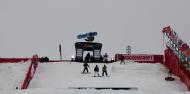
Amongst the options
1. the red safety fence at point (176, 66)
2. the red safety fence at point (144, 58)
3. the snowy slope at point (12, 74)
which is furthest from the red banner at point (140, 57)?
the snowy slope at point (12, 74)

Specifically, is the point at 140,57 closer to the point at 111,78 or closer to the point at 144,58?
the point at 144,58

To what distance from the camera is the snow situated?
48.7m

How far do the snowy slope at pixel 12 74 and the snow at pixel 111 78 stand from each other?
94cm

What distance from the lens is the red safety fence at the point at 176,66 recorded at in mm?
50250

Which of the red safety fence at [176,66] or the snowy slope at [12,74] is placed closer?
the snowy slope at [12,74]

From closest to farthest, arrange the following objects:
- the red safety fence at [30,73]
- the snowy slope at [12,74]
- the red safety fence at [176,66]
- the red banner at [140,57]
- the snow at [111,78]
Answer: the red safety fence at [30,73]
the snow at [111,78]
the snowy slope at [12,74]
the red safety fence at [176,66]
the red banner at [140,57]

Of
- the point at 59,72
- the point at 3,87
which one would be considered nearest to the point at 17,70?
the point at 59,72

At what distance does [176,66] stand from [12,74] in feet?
38.2

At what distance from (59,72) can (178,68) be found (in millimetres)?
8598

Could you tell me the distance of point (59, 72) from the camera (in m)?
55.3

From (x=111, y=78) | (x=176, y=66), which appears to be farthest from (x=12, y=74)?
(x=176, y=66)

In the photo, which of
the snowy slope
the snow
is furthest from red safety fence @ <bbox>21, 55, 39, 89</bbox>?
the snowy slope

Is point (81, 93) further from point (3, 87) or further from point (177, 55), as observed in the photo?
point (177, 55)

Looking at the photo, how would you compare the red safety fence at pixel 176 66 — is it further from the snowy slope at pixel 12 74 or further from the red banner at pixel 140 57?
the snowy slope at pixel 12 74
